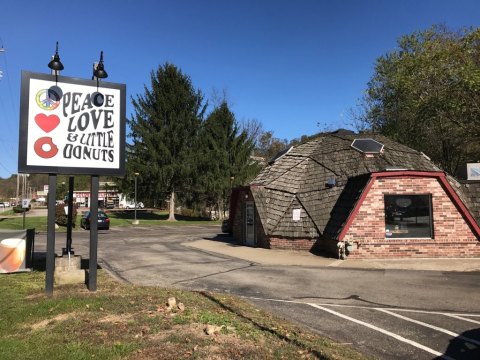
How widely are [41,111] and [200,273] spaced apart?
6.05m

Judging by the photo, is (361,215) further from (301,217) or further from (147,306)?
(147,306)

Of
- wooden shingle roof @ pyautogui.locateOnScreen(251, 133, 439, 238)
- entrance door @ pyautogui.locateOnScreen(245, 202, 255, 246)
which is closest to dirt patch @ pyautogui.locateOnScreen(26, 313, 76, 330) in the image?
wooden shingle roof @ pyautogui.locateOnScreen(251, 133, 439, 238)

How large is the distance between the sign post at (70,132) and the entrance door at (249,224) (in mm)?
11266

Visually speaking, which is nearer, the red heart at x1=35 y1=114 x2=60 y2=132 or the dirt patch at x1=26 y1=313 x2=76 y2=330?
the dirt patch at x1=26 y1=313 x2=76 y2=330

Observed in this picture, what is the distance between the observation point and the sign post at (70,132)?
29.9 feet

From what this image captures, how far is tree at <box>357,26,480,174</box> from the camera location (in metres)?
21.9

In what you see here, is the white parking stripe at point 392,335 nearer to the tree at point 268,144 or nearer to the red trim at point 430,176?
the red trim at point 430,176

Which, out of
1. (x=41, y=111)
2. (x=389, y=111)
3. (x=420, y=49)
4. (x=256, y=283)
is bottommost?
(x=256, y=283)

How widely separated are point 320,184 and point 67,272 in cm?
1214

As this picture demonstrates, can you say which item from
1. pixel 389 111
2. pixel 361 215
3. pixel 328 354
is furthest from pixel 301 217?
pixel 389 111

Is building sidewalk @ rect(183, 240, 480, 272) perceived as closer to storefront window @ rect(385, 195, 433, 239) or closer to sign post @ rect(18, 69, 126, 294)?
storefront window @ rect(385, 195, 433, 239)

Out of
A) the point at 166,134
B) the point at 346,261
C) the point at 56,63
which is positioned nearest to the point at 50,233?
the point at 56,63

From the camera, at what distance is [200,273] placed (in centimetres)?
1230

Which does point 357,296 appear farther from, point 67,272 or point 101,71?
point 101,71
